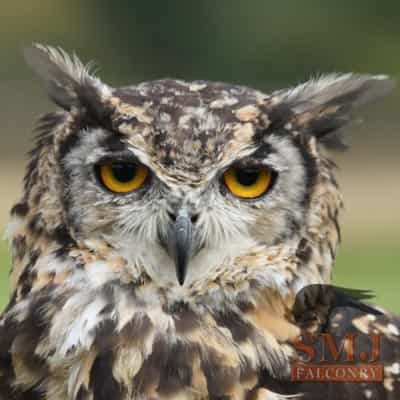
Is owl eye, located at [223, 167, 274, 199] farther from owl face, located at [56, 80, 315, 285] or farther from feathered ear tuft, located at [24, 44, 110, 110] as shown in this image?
feathered ear tuft, located at [24, 44, 110, 110]

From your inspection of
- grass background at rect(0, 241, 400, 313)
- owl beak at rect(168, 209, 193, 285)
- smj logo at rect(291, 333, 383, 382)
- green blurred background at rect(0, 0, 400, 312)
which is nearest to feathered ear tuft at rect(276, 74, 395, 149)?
owl beak at rect(168, 209, 193, 285)

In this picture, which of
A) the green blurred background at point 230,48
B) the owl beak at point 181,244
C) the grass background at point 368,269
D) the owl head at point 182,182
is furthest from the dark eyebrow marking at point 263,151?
the green blurred background at point 230,48

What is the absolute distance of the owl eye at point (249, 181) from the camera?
278 centimetres

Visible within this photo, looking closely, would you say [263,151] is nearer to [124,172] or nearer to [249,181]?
[249,181]

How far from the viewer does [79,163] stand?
276 centimetres

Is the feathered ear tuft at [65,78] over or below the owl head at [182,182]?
over

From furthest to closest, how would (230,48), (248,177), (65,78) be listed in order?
(230,48) < (65,78) < (248,177)

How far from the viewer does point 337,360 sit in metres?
2.74

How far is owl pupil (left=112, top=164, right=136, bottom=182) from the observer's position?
8.98ft

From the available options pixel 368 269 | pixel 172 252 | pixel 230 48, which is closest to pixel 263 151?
pixel 172 252

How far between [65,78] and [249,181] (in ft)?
1.70

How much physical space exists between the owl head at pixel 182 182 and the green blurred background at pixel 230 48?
13339 millimetres

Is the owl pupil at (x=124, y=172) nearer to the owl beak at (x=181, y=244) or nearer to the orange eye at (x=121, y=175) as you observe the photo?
the orange eye at (x=121, y=175)

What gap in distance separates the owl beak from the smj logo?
0.32 meters
